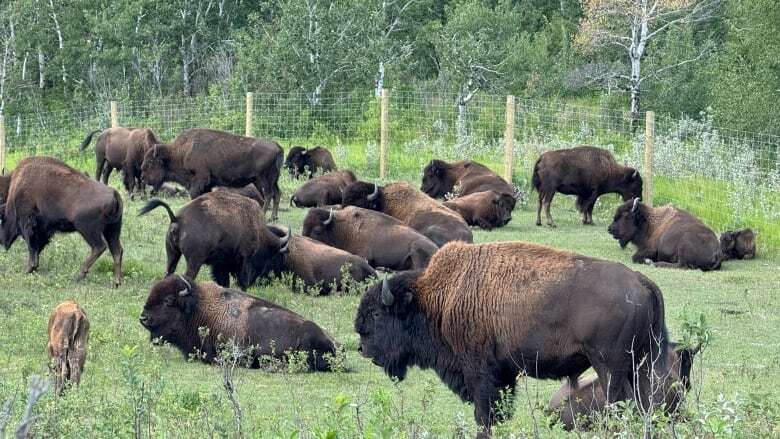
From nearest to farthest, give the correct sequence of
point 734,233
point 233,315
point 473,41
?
point 233,315 → point 734,233 → point 473,41

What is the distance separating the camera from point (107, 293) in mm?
13711

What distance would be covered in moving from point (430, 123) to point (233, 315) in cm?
1575

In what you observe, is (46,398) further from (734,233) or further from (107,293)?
(734,233)

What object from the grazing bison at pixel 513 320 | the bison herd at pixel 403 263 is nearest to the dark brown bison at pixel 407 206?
the bison herd at pixel 403 263

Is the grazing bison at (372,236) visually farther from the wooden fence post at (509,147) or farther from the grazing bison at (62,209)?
the wooden fence post at (509,147)

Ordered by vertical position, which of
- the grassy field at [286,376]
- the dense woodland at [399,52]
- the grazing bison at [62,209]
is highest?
the dense woodland at [399,52]

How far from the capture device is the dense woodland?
36281 millimetres

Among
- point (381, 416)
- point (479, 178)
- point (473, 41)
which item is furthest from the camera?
point (473, 41)

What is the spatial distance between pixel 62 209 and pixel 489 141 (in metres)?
13.5

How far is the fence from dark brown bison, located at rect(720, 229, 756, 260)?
2.31 feet

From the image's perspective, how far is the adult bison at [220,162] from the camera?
19094mm


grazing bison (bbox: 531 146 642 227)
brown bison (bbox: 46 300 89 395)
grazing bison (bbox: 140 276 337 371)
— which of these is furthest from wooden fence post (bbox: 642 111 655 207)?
brown bison (bbox: 46 300 89 395)

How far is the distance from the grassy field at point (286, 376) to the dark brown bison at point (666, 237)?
0.28 metres

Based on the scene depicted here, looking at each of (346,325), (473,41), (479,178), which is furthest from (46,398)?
(473,41)
